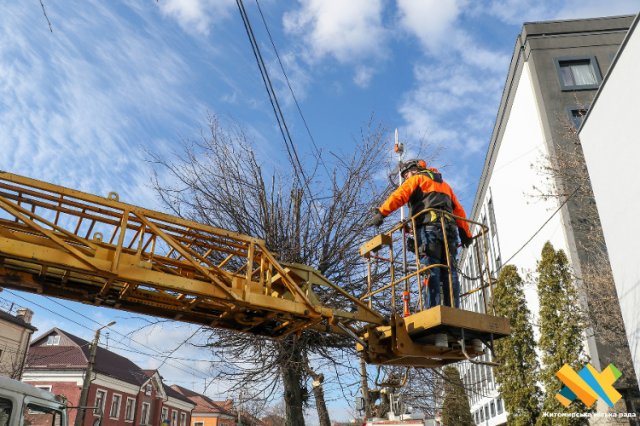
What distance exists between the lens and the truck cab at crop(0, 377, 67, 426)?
6.08m

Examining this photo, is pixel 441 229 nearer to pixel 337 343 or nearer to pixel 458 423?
pixel 337 343

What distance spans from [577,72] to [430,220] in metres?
19.7

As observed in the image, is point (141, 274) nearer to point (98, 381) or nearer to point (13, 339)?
point (13, 339)

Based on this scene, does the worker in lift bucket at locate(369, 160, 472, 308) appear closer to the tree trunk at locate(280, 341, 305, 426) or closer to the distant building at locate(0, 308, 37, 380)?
the tree trunk at locate(280, 341, 305, 426)

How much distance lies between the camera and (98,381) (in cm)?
3497

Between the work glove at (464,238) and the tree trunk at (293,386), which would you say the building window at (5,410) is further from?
the work glove at (464,238)

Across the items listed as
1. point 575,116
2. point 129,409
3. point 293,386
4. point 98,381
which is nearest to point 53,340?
point 98,381

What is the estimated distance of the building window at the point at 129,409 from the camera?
38.5 metres

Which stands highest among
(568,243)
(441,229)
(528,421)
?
(568,243)

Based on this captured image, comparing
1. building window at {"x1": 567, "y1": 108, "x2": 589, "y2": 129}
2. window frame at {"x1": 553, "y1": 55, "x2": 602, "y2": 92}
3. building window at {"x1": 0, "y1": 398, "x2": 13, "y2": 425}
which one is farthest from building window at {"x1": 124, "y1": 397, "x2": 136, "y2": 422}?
building window at {"x1": 0, "y1": 398, "x2": 13, "y2": 425}

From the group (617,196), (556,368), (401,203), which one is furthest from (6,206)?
(556,368)

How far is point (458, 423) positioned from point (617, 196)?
21.4 m

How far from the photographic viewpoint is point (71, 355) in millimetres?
35500

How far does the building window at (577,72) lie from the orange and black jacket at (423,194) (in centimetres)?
1807
